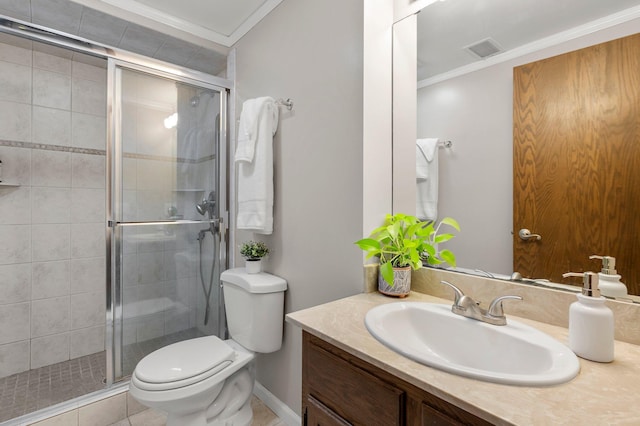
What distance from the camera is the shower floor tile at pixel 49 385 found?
1728mm

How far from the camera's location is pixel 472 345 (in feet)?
3.02

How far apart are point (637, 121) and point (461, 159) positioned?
0.50m

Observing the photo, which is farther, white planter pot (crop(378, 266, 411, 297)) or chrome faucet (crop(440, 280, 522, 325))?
white planter pot (crop(378, 266, 411, 297))

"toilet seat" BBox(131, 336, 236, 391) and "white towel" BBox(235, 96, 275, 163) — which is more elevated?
"white towel" BBox(235, 96, 275, 163)

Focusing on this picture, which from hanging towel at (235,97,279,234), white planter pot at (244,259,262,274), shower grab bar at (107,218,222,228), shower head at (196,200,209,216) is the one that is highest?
hanging towel at (235,97,279,234)

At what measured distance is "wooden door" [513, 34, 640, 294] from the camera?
830 mm

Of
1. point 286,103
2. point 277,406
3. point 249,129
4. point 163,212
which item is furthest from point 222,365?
point 286,103

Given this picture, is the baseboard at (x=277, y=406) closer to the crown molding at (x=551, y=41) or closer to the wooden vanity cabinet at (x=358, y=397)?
the wooden vanity cabinet at (x=358, y=397)

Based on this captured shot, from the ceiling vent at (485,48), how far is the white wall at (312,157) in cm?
43

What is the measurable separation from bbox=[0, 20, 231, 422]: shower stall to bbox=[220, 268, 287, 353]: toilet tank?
1.72 ft

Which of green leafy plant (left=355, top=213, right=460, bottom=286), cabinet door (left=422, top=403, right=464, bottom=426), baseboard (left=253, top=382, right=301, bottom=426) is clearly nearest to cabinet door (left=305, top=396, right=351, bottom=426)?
cabinet door (left=422, top=403, right=464, bottom=426)

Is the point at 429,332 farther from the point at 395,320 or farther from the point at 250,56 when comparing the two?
the point at 250,56

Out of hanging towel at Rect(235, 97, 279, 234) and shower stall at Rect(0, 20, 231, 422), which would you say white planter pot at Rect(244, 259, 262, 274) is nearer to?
hanging towel at Rect(235, 97, 279, 234)

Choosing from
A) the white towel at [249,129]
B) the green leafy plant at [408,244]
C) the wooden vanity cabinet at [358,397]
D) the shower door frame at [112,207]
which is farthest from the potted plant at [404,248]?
the shower door frame at [112,207]
